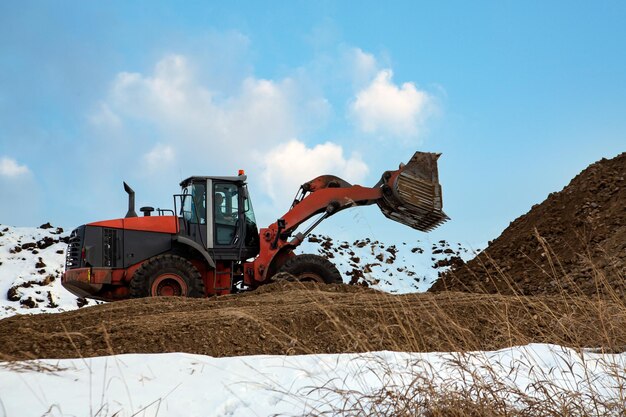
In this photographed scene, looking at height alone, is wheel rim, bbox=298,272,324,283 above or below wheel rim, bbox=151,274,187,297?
above

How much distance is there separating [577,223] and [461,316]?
616 cm

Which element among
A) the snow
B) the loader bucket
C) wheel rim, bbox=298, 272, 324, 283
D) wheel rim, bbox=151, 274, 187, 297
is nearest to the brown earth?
wheel rim, bbox=151, 274, 187, 297

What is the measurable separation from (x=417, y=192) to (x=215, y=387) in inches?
300

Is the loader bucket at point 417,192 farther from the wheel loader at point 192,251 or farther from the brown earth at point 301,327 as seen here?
the brown earth at point 301,327

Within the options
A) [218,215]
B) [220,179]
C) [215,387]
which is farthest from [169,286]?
[215,387]

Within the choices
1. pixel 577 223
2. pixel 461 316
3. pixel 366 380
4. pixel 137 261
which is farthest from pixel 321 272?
pixel 366 380

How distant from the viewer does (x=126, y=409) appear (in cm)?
335

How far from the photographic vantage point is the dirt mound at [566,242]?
1032cm

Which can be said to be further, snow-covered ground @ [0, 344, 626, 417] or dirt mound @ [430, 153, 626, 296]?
dirt mound @ [430, 153, 626, 296]

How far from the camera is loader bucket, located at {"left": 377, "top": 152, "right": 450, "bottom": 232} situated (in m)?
10.8

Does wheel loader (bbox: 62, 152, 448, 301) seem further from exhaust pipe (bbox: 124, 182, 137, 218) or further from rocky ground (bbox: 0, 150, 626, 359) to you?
rocky ground (bbox: 0, 150, 626, 359)

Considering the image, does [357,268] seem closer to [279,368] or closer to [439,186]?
[439,186]

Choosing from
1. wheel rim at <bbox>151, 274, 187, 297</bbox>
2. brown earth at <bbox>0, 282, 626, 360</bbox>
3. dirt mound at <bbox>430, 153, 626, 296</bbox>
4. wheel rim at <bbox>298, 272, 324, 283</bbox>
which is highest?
dirt mound at <bbox>430, 153, 626, 296</bbox>

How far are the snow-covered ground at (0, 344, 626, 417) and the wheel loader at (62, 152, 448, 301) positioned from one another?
5331mm
